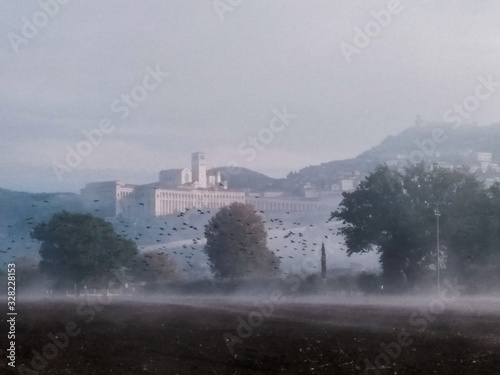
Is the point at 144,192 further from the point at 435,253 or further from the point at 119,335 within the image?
the point at 119,335

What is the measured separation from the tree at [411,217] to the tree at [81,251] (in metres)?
22.3

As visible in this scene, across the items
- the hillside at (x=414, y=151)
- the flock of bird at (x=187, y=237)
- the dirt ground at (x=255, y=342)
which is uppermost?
the hillside at (x=414, y=151)

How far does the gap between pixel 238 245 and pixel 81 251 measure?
15660mm

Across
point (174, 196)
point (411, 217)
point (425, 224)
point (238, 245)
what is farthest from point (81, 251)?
point (425, 224)

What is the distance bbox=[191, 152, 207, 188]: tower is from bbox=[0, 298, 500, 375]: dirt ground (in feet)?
113

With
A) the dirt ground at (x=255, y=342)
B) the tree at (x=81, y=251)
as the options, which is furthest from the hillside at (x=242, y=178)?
the dirt ground at (x=255, y=342)

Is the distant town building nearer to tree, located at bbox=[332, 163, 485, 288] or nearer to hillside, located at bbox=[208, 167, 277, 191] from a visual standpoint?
hillside, located at bbox=[208, 167, 277, 191]

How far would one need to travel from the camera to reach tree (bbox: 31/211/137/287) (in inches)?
2623

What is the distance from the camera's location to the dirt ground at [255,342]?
2133cm

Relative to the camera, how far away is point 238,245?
2724 inches

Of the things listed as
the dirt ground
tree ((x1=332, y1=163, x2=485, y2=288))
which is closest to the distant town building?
tree ((x1=332, y1=163, x2=485, y2=288))

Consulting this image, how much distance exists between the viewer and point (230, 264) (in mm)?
67750

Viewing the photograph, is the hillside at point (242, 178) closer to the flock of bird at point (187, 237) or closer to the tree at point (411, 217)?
the flock of bird at point (187, 237)

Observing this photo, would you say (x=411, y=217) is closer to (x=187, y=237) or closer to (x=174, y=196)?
(x=174, y=196)
